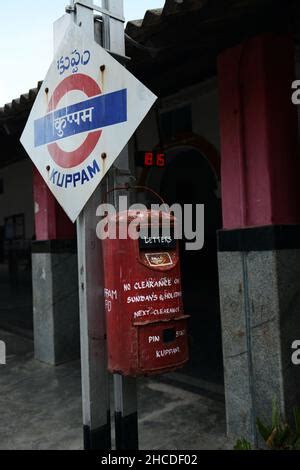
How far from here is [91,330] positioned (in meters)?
2.44

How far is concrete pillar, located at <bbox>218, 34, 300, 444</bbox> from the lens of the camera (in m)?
3.44

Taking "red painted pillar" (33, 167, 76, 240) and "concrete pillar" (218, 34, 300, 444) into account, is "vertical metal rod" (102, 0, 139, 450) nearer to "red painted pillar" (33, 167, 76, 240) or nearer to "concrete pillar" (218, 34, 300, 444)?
"concrete pillar" (218, 34, 300, 444)

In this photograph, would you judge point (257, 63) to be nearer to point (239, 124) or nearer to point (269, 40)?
point (269, 40)

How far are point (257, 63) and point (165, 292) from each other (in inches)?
85.8

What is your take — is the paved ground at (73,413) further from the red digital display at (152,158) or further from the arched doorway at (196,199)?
the arched doorway at (196,199)

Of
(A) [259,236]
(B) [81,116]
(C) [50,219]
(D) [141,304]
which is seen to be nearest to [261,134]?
(A) [259,236]

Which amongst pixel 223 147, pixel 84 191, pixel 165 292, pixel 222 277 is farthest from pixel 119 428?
pixel 223 147

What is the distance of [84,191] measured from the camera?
2.28 metres

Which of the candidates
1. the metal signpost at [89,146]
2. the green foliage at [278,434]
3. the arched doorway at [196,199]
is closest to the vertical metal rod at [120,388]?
the metal signpost at [89,146]

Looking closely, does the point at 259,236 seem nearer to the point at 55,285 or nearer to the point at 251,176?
the point at 251,176

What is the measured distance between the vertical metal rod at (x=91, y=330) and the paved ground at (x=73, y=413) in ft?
4.40

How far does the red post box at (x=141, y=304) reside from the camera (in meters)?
2.31

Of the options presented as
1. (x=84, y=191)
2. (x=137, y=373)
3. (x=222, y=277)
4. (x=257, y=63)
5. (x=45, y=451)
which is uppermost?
(x=257, y=63)

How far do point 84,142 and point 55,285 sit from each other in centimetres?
405
